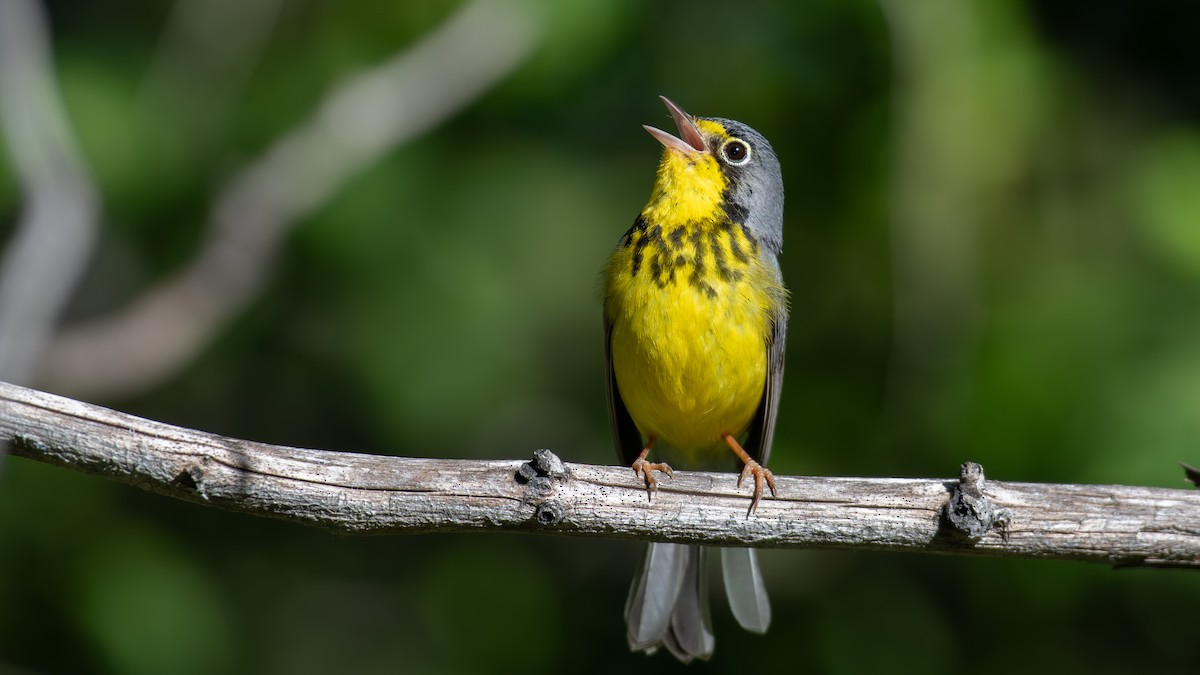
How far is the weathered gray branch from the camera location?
144 inches

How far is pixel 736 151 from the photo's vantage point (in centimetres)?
562

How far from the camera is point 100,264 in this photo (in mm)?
7590

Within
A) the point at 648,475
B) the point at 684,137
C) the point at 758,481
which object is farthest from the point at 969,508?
the point at 684,137

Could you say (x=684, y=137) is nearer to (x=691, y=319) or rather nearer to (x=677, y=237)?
(x=677, y=237)

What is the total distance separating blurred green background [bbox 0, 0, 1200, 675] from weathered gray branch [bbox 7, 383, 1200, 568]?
47cm

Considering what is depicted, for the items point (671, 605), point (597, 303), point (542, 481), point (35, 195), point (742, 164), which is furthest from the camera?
point (597, 303)

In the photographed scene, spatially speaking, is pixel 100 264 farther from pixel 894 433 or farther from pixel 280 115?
pixel 894 433

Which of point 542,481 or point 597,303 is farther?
point 597,303

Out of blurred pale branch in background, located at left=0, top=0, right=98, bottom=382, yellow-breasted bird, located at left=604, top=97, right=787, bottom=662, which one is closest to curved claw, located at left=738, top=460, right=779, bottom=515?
yellow-breasted bird, located at left=604, top=97, right=787, bottom=662

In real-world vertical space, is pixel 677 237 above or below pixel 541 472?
above

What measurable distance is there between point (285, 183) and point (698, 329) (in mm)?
2464

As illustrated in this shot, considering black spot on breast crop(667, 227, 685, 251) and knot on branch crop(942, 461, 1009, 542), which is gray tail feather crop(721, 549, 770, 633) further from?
knot on branch crop(942, 461, 1009, 542)

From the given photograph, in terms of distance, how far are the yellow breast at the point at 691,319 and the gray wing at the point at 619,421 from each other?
0.73ft

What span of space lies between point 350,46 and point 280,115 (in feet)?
1.72
